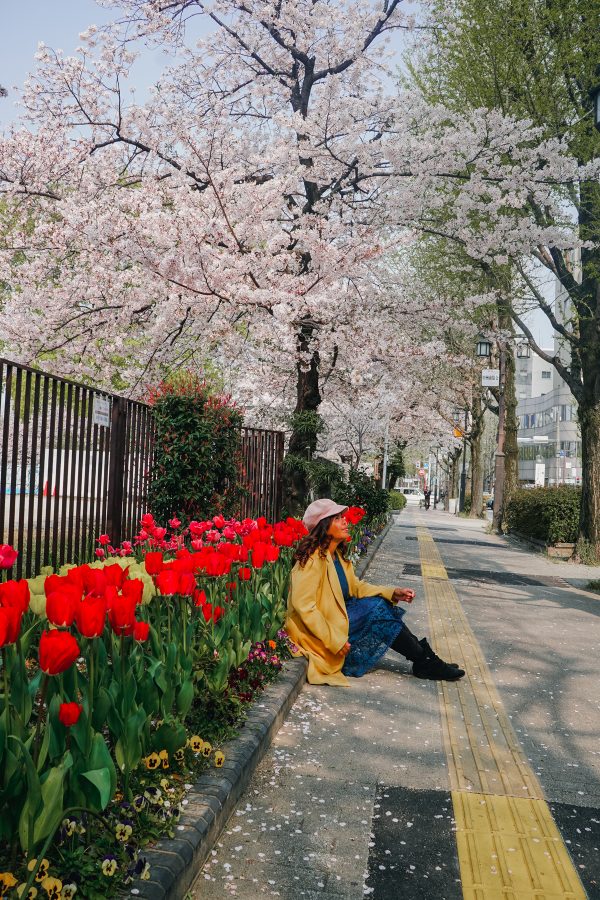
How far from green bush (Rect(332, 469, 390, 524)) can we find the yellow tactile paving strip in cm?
1046

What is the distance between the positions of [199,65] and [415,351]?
7184mm

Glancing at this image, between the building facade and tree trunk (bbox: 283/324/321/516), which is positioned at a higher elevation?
the building facade

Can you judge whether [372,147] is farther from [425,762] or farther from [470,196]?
[425,762]

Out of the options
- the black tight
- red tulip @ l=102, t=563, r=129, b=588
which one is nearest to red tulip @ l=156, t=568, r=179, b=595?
red tulip @ l=102, t=563, r=129, b=588

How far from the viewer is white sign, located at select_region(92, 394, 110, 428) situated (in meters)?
8.30

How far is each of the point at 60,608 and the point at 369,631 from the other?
12.5 feet

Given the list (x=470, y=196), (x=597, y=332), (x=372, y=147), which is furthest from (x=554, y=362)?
(x=372, y=147)

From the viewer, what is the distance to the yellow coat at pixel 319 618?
601 centimetres

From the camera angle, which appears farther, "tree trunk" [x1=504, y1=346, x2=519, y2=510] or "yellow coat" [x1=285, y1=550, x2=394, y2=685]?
"tree trunk" [x1=504, y1=346, x2=519, y2=510]

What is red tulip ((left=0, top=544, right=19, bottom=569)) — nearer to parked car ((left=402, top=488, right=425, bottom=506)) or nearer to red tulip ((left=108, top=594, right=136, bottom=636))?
red tulip ((left=108, top=594, right=136, bottom=636))

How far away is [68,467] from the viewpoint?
772 cm

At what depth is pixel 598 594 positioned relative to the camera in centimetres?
1209

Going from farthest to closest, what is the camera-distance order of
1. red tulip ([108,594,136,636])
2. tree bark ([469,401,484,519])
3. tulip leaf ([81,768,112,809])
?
tree bark ([469,401,484,519]), red tulip ([108,594,136,636]), tulip leaf ([81,768,112,809])

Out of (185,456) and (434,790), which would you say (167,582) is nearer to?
(434,790)
